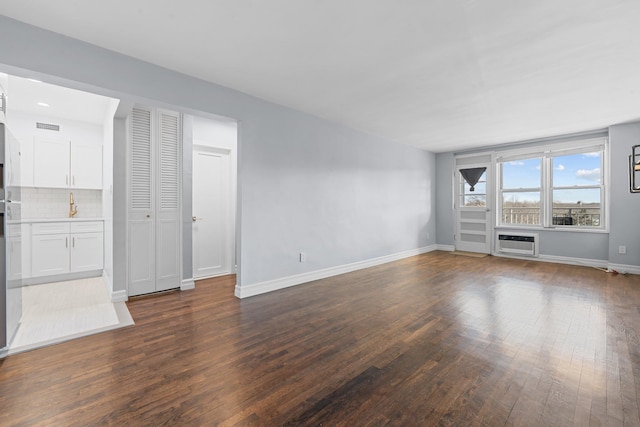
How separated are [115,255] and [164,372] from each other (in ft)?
7.32

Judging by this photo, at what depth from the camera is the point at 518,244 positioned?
21.0 feet

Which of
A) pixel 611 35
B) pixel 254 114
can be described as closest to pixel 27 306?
pixel 254 114

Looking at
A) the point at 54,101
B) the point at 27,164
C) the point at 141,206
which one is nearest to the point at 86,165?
the point at 27,164

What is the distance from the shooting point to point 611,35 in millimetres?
2432

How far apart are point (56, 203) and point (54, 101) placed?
72.3 inches

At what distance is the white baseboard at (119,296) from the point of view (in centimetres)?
358

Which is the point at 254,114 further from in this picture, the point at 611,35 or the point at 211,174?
Result: the point at 611,35

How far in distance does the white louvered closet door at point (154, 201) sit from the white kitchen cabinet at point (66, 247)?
1.79 meters

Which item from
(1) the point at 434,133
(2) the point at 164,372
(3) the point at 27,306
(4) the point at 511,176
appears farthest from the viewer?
(4) the point at 511,176

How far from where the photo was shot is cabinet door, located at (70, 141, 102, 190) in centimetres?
492

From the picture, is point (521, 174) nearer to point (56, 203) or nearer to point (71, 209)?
point (71, 209)

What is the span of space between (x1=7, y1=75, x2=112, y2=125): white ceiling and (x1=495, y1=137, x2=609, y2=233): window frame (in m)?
7.83

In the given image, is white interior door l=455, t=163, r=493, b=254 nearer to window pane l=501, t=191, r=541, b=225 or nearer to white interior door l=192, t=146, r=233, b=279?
window pane l=501, t=191, r=541, b=225

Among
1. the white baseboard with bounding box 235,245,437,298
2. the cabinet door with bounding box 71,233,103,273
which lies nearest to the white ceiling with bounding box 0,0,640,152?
the white baseboard with bounding box 235,245,437,298
